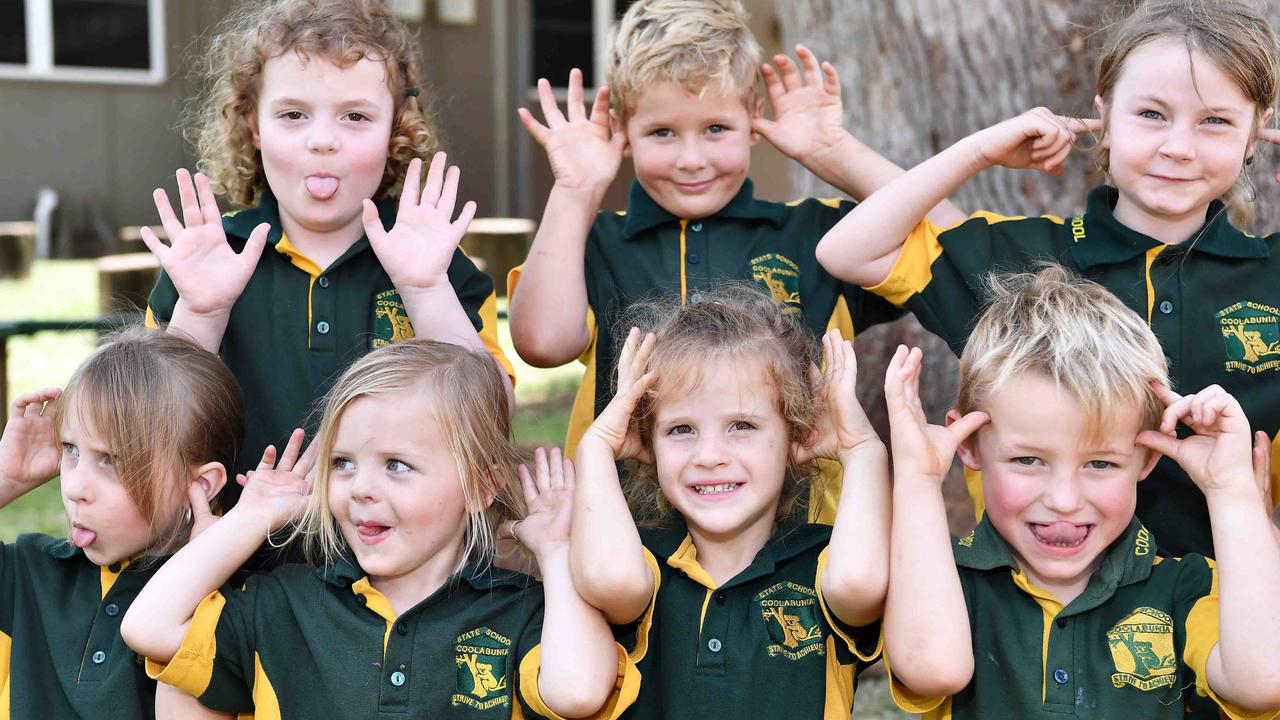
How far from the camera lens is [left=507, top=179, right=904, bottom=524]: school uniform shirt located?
332cm

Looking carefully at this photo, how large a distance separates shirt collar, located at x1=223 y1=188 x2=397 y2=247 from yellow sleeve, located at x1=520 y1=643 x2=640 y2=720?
116 cm

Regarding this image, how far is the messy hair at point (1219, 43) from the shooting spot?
9.37 feet

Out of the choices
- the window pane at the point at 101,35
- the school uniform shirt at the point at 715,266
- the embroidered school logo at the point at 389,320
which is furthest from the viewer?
the window pane at the point at 101,35

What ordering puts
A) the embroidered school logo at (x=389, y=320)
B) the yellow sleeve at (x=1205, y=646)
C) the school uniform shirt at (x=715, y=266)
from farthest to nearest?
the school uniform shirt at (x=715, y=266) < the embroidered school logo at (x=389, y=320) < the yellow sleeve at (x=1205, y=646)

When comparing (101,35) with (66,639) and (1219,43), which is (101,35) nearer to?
(66,639)

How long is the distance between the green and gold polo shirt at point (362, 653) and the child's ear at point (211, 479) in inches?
10.5

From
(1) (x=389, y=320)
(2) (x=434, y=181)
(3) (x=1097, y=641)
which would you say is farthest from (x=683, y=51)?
(3) (x=1097, y=641)

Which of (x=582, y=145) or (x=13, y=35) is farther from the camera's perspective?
(x=13, y=35)

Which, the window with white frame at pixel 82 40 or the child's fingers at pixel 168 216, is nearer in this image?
the child's fingers at pixel 168 216

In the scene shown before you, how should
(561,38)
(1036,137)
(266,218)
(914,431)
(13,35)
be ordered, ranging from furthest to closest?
(13,35) < (561,38) < (266,218) < (1036,137) < (914,431)

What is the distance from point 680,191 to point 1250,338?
1321mm

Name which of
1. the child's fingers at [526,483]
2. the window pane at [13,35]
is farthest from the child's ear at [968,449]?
the window pane at [13,35]

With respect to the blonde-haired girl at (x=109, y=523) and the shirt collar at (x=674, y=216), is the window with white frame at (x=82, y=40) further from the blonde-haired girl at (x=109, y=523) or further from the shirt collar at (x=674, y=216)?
the blonde-haired girl at (x=109, y=523)

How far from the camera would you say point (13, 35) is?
12578 millimetres
